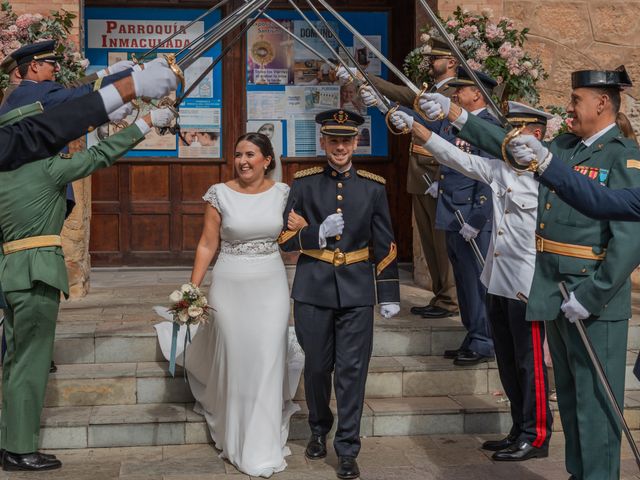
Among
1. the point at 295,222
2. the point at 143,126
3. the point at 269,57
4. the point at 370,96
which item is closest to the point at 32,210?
the point at 143,126

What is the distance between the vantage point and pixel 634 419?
679 cm

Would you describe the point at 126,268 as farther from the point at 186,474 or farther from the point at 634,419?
the point at 634,419

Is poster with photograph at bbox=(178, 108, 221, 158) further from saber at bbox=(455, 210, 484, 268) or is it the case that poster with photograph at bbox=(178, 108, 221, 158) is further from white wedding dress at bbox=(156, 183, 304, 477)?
white wedding dress at bbox=(156, 183, 304, 477)

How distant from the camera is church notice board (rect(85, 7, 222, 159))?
10352 mm

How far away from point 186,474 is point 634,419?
9.63 feet

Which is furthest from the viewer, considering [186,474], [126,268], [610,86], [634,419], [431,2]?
[126,268]

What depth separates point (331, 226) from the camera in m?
5.88

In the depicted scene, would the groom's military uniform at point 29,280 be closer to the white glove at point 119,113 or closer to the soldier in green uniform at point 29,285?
the soldier in green uniform at point 29,285

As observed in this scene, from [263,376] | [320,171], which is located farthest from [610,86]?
[263,376]

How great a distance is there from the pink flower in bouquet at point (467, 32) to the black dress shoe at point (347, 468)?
13.0ft

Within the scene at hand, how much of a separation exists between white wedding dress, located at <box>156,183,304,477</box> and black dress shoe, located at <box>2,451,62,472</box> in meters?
1.04

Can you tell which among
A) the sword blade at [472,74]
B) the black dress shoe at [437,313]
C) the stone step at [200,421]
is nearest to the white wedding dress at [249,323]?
the stone step at [200,421]

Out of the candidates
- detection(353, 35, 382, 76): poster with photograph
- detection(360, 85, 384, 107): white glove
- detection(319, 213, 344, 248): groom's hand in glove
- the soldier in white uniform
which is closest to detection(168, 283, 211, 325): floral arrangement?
detection(319, 213, 344, 248): groom's hand in glove

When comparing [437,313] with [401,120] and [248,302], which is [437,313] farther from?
[401,120]
